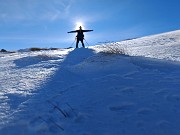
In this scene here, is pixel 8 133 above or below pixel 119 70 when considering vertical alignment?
below

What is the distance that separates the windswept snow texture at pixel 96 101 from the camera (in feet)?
10.9

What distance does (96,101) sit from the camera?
13.2ft

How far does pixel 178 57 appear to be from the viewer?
766 cm

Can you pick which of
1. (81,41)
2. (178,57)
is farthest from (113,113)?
(81,41)

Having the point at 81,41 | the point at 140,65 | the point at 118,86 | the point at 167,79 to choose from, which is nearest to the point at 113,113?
the point at 118,86

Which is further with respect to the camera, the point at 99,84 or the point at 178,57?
the point at 178,57

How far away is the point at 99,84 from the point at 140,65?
4.57 ft

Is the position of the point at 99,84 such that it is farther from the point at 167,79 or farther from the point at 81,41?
the point at 81,41

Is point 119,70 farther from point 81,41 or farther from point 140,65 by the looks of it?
point 81,41

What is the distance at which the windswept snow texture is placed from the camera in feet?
10.9

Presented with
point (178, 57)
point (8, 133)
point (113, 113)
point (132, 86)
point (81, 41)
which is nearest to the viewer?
point (8, 133)

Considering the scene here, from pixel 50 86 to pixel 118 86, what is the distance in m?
1.09

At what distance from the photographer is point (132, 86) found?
14.9ft

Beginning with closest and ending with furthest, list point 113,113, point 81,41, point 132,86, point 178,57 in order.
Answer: point 113,113 → point 132,86 → point 178,57 → point 81,41
